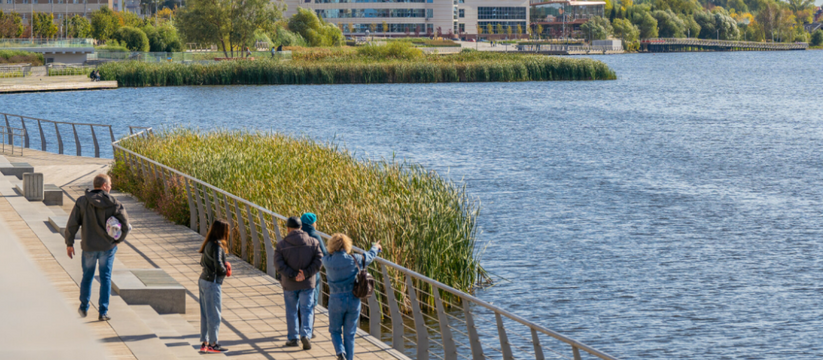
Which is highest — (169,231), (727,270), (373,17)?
(373,17)

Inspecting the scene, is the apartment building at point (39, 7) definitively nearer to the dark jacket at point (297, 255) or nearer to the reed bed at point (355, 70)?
the reed bed at point (355, 70)

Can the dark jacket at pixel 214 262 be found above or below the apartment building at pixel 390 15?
below

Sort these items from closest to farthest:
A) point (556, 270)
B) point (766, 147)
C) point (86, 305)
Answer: point (86, 305) → point (556, 270) → point (766, 147)

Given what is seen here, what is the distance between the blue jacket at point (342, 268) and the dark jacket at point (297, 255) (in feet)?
0.93

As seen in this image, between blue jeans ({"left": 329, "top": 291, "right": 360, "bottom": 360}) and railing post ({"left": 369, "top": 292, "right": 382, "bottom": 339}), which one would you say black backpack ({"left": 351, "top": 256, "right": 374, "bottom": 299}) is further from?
railing post ({"left": 369, "top": 292, "right": 382, "bottom": 339})

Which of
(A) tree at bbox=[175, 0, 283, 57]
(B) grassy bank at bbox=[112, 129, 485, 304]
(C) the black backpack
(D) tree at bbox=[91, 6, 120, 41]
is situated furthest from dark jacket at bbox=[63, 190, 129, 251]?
(D) tree at bbox=[91, 6, 120, 41]

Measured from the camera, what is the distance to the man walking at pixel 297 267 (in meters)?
9.40

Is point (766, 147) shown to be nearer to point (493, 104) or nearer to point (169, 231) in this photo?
point (493, 104)

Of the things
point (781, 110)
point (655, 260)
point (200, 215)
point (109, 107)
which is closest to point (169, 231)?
point (200, 215)

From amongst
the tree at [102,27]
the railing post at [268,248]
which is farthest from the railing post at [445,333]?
the tree at [102,27]

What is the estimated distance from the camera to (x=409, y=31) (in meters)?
188

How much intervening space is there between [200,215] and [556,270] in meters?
7.57

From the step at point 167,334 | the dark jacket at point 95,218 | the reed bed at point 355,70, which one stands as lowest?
the step at point 167,334

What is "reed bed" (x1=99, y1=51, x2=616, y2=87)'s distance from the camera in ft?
255
